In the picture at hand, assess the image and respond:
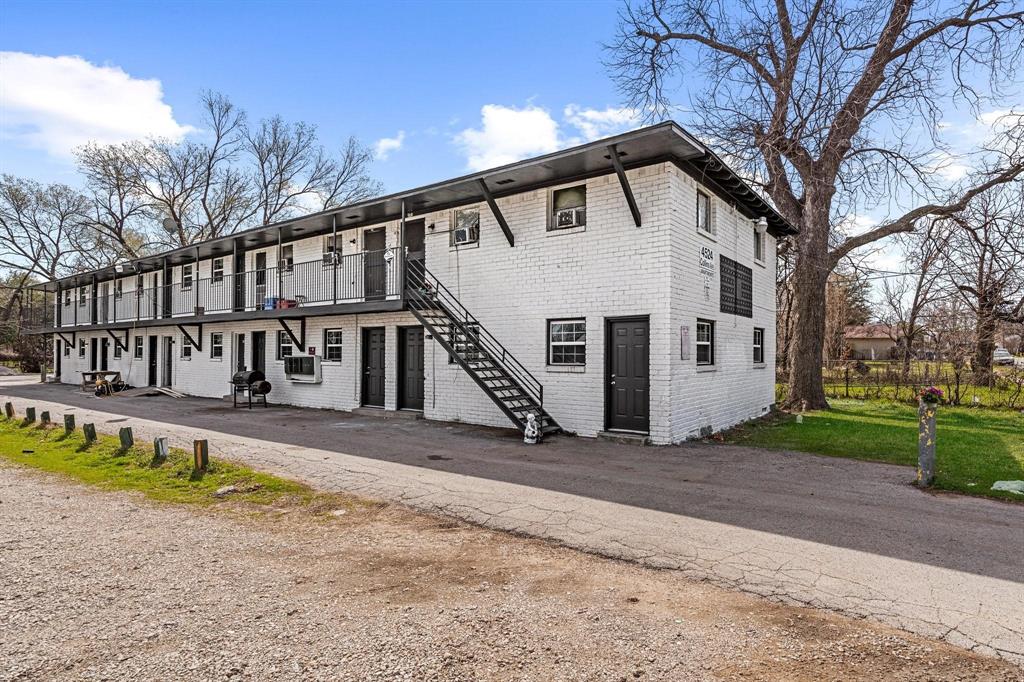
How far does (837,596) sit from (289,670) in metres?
3.76

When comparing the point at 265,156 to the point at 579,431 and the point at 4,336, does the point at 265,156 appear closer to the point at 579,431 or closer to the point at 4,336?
the point at 4,336

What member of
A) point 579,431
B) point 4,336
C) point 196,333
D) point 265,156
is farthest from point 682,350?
point 4,336

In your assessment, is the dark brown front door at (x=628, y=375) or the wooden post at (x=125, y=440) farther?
the dark brown front door at (x=628, y=375)

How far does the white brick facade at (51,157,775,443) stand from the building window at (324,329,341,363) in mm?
228

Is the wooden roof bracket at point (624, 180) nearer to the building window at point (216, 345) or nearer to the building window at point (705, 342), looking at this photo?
the building window at point (705, 342)

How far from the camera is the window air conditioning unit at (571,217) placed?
480 inches

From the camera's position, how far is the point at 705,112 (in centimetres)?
1466

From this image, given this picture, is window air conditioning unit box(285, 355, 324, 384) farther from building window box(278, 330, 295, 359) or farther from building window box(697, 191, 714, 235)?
building window box(697, 191, 714, 235)

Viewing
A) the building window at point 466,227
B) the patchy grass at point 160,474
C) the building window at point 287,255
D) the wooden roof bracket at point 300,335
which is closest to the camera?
the patchy grass at point 160,474

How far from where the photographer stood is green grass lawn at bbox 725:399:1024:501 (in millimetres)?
8352

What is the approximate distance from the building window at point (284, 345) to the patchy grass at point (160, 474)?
24.8 feet

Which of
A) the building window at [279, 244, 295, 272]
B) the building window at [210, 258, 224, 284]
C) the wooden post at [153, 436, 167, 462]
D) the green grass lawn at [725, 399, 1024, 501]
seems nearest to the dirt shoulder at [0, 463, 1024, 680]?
the wooden post at [153, 436, 167, 462]

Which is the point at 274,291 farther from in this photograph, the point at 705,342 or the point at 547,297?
the point at 705,342

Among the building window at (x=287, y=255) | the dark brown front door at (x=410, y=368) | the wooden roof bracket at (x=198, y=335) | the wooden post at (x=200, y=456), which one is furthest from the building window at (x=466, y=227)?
the wooden roof bracket at (x=198, y=335)
